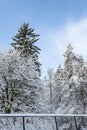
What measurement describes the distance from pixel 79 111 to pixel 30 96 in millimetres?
6876

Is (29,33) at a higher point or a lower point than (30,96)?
higher

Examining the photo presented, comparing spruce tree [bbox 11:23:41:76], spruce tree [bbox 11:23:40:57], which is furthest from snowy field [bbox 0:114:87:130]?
spruce tree [bbox 11:23:40:57]

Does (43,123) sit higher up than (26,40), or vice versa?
(26,40)

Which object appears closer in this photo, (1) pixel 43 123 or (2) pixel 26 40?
(1) pixel 43 123

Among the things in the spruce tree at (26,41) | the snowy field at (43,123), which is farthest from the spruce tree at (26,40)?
the snowy field at (43,123)

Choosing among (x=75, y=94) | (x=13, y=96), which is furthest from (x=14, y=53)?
(x=75, y=94)

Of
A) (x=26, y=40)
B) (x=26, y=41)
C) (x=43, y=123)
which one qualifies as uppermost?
(x=26, y=40)

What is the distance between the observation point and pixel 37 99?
26609 millimetres

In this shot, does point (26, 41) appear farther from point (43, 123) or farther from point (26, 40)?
point (43, 123)

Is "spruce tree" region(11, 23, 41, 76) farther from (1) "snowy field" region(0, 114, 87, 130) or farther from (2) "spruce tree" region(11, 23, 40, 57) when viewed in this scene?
(1) "snowy field" region(0, 114, 87, 130)

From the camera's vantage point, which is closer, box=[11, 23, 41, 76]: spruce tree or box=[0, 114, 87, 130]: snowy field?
box=[0, 114, 87, 130]: snowy field

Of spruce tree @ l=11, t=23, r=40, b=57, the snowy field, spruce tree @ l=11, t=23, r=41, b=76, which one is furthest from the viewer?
spruce tree @ l=11, t=23, r=40, b=57

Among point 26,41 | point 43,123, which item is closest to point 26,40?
point 26,41

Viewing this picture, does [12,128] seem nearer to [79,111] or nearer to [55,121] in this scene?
[55,121]
